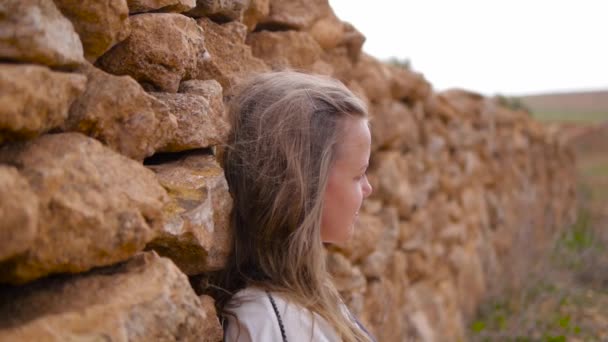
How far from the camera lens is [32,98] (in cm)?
103

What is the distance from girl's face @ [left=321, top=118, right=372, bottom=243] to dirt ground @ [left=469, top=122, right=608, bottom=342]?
3.20 meters

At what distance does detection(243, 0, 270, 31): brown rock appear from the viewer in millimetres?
2162

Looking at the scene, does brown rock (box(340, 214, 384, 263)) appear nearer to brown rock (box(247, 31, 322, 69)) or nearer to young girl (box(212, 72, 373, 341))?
brown rock (box(247, 31, 322, 69))

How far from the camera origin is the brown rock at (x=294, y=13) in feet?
7.92

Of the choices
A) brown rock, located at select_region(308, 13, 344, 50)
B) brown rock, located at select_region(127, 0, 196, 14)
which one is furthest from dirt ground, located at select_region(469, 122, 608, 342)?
brown rock, located at select_region(127, 0, 196, 14)

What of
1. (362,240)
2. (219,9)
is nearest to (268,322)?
(219,9)

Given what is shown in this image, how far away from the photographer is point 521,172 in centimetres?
778

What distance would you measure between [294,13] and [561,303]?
3915mm

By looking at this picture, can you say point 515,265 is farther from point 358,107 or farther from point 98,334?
point 98,334

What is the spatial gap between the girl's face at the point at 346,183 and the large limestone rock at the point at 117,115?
0.53m

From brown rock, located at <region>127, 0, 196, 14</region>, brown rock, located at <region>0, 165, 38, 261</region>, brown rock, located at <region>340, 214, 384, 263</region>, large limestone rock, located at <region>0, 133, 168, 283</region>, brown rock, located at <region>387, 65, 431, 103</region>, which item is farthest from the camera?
brown rock, located at <region>387, 65, 431, 103</region>

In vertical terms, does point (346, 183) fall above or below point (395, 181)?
above

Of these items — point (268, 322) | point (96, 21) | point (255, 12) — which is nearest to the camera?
point (96, 21)

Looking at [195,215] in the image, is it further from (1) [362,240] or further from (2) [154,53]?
(1) [362,240]
